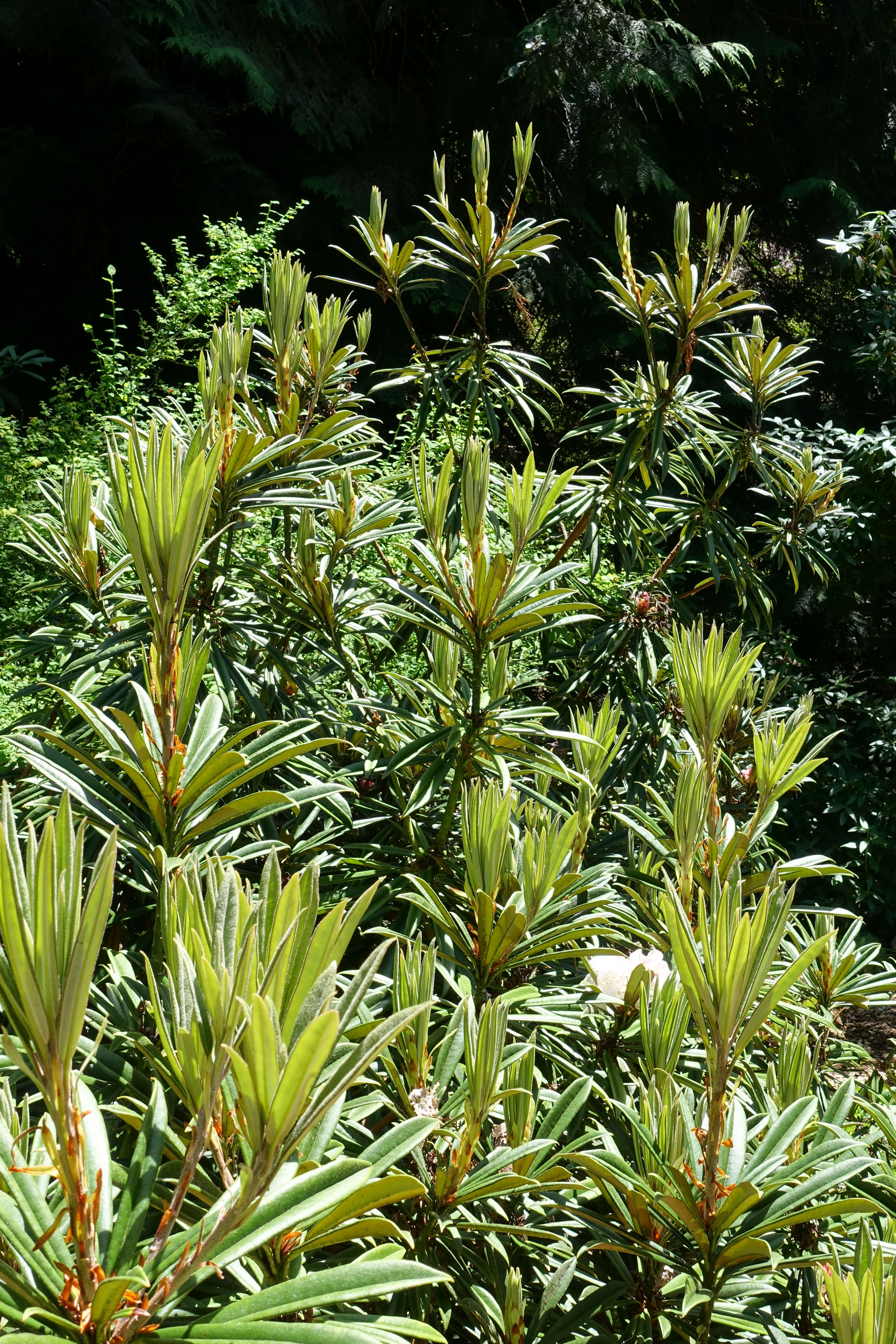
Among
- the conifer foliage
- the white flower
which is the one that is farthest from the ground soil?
the white flower

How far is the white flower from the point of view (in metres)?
0.97

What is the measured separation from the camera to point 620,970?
996 mm

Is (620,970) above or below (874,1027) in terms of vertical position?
above

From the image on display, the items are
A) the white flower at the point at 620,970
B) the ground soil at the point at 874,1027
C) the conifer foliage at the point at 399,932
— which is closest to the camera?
the conifer foliage at the point at 399,932

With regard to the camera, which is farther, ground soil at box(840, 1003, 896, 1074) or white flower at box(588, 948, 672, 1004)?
ground soil at box(840, 1003, 896, 1074)

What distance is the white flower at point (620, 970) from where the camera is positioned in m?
0.97

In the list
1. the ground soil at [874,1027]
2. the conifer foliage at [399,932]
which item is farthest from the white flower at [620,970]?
the ground soil at [874,1027]

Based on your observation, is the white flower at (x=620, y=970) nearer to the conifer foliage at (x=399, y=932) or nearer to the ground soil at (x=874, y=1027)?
the conifer foliage at (x=399, y=932)

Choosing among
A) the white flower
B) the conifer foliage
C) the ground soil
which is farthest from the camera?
the ground soil

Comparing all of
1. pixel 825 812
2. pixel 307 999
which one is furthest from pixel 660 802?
pixel 825 812

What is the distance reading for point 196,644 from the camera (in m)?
1.13

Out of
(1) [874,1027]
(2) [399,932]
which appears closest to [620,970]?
(2) [399,932]

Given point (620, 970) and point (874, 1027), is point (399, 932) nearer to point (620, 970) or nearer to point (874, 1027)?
point (620, 970)

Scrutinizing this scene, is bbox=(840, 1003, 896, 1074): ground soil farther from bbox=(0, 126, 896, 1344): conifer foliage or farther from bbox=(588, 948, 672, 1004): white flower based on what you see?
bbox=(588, 948, 672, 1004): white flower
